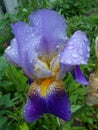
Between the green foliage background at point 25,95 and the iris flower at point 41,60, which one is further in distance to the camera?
the green foliage background at point 25,95

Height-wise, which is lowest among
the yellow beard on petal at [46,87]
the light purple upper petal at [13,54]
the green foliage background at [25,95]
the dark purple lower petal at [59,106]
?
the green foliage background at [25,95]

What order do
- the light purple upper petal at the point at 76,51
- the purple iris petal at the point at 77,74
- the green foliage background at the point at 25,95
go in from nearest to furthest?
1. the light purple upper petal at the point at 76,51
2. the purple iris petal at the point at 77,74
3. the green foliage background at the point at 25,95

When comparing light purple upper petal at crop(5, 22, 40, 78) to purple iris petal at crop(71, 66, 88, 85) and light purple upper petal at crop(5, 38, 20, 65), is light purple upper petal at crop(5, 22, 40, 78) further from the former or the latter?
purple iris petal at crop(71, 66, 88, 85)

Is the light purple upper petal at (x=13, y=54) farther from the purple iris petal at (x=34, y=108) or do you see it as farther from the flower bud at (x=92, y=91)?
the flower bud at (x=92, y=91)

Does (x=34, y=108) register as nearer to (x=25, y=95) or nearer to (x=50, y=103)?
(x=50, y=103)

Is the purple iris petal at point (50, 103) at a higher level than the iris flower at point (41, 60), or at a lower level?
lower

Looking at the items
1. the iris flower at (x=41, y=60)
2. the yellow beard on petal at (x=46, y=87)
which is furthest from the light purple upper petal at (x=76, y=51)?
the yellow beard on petal at (x=46, y=87)
